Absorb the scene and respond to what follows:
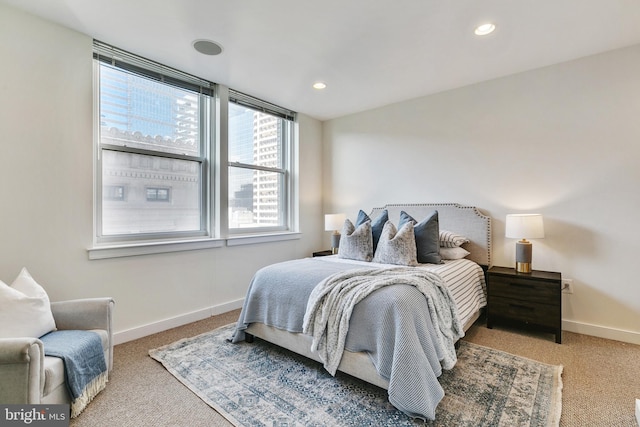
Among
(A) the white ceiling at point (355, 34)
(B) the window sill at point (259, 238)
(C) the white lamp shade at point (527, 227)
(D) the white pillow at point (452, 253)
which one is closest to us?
(A) the white ceiling at point (355, 34)

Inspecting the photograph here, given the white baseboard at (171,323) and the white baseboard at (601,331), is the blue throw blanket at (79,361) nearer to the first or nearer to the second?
the white baseboard at (171,323)

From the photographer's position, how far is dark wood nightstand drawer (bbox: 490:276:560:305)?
8.65 ft

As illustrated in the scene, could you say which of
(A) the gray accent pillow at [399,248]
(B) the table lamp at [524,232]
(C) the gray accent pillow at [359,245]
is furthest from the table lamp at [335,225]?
(B) the table lamp at [524,232]

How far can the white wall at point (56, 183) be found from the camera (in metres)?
2.13

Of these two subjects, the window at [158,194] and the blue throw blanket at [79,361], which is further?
the window at [158,194]

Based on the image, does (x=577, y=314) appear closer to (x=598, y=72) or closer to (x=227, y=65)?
(x=598, y=72)

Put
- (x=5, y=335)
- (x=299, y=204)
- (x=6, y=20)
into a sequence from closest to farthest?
(x=5, y=335) < (x=6, y=20) < (x=299, y=204)

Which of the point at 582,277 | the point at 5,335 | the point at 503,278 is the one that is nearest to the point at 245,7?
the point at 5,335

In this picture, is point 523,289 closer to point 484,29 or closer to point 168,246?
point 484,29

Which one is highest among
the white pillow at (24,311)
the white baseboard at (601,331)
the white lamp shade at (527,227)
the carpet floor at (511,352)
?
the white lamp shade at (527,227)

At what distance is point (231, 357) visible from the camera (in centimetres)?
233

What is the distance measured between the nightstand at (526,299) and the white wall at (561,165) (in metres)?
0.40

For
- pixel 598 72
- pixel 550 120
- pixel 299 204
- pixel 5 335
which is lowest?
pixel 5 335

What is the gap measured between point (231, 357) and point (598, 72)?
4.04m
